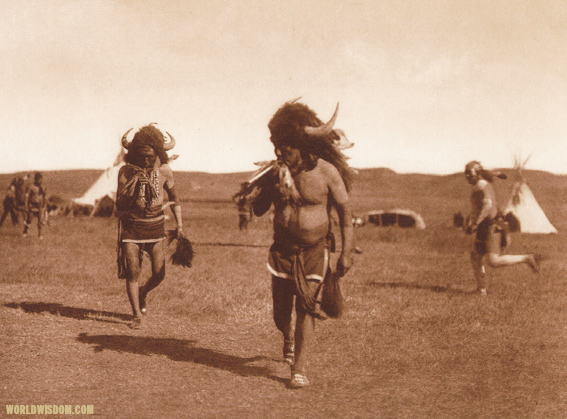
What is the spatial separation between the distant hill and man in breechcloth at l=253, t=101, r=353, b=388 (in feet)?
191

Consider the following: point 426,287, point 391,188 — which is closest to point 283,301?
point 426,287

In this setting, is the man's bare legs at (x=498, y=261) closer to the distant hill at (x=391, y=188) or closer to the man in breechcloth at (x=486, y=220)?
the man in breechcloth at (x=486, y=220)

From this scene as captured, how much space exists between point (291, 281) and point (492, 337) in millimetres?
3382

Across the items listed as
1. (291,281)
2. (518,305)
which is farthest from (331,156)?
(518,305)

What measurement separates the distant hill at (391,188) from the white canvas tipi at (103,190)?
21.1m

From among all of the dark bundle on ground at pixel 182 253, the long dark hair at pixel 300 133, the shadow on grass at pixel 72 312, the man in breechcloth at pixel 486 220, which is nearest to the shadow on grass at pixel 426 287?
the man in breechcloth at pixel 486 220

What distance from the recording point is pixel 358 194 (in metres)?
93.2

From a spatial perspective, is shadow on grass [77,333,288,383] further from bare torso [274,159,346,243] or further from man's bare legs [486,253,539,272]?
man's bare legs [486,253,539,272]

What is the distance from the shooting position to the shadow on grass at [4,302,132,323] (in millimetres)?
8789

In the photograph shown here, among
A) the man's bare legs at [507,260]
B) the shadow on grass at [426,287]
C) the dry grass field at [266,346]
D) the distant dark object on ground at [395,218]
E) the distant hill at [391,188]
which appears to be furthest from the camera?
the distant hill at [391,188]

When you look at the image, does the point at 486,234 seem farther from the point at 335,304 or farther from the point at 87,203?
the point at 87,203

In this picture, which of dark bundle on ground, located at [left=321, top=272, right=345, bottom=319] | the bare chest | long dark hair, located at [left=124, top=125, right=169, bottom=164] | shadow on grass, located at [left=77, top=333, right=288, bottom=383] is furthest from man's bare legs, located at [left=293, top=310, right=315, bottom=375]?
long dark hair, located at [left=124, top=125, right=169, bottom=164]

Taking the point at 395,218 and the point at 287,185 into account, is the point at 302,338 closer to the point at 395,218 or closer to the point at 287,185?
the point at 287,185

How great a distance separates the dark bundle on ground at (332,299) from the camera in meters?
5.77
